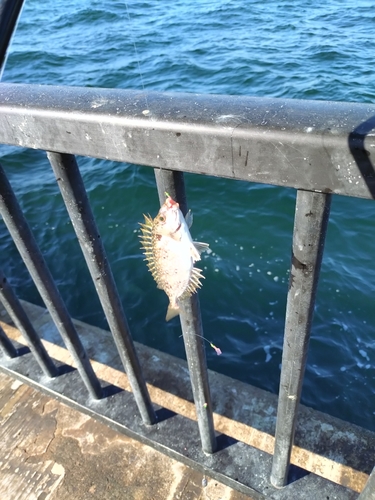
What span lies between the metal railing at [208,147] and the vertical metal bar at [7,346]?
4.95 feet

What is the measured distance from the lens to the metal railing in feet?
3.18

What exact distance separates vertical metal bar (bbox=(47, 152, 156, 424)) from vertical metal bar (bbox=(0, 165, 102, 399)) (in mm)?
315

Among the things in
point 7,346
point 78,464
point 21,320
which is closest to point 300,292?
point 21,320

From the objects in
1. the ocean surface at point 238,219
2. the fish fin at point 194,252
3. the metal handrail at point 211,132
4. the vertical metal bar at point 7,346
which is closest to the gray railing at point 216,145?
the metal handrail at point 211,132

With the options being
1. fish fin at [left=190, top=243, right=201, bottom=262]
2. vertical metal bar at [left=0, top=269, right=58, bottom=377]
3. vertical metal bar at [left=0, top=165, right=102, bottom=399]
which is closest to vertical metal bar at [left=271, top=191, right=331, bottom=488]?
fish fin at [left=190, top=243, right=201, bottom=262]

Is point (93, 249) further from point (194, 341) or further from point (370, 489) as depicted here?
point (370, 489)

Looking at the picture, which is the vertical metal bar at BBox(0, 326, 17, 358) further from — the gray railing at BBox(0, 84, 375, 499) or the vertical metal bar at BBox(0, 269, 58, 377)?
the gray railing at BBox(0, 84, 375, 499)

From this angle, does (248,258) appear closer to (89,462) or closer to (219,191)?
(219,191)

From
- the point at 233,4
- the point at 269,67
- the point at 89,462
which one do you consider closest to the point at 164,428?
the point at 89,462

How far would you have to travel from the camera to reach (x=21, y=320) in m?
2.53

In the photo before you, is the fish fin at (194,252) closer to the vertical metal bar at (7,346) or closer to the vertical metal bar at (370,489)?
the vertical metal bar at (370,489)

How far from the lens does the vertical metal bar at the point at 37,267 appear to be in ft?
5.74

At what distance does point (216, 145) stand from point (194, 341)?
38.5 inches

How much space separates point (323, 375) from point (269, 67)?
1013 cm
